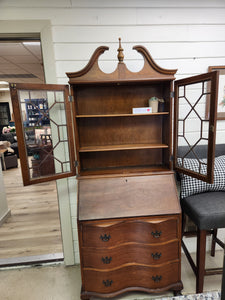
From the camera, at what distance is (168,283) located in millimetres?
1520

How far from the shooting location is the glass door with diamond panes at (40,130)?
1.35 m

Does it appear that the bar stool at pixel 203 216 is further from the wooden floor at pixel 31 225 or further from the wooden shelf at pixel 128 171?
the wooden floor at pixel 31 225

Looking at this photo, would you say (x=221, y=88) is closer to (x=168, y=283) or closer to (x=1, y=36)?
(x=168, y=283)

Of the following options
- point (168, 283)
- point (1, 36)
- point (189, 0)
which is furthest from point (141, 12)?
point (168, 283)

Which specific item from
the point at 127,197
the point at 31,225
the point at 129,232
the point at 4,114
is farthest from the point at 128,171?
the point at 4,114

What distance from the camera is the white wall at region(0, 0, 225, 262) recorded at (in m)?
1.57

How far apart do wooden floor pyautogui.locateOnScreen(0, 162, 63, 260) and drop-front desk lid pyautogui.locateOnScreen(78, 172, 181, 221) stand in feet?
3.58

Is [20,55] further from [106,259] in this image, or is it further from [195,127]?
[106,259]

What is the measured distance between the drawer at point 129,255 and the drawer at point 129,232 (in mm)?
44

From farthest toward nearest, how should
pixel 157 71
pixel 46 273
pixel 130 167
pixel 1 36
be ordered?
pixel 46 273
pixel 130 167
pixel 1 36
pixel 157 71

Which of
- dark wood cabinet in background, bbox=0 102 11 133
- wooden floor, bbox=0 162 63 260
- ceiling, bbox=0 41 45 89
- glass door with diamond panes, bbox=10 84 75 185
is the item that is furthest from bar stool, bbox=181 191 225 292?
dark wood cabinet in background, bbox=0 102 11 133

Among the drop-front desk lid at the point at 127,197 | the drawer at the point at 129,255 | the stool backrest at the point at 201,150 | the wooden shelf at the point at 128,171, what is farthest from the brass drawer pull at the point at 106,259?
the stool backrest at the point at 201,150

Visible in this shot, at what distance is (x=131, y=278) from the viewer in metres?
1.50

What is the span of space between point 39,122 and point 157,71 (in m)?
1.03
